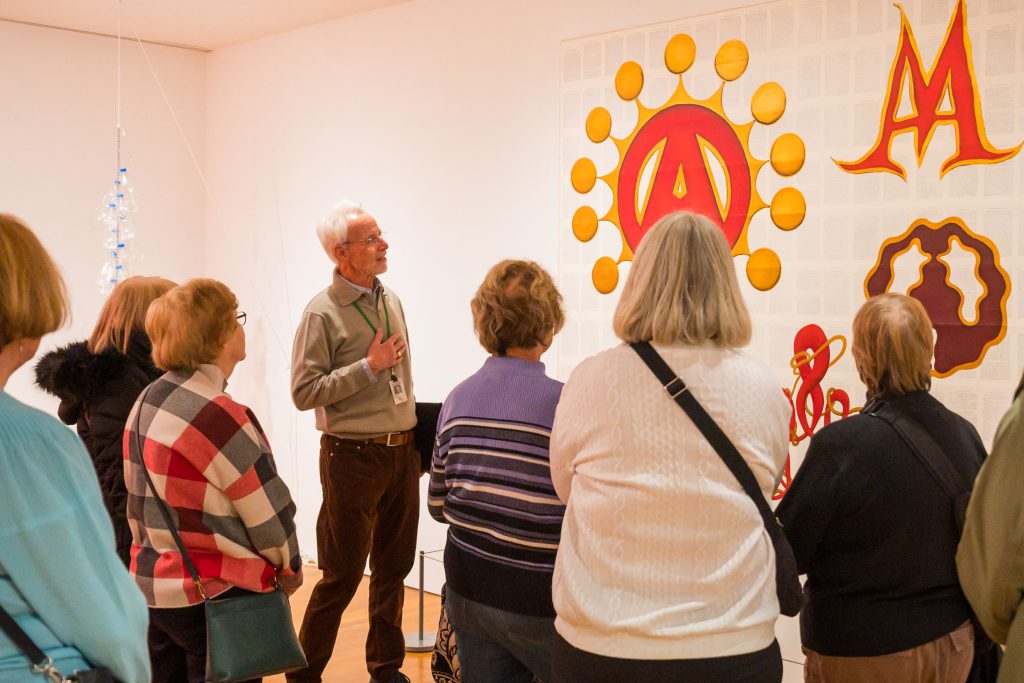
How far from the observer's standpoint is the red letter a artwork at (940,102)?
11.0 feet

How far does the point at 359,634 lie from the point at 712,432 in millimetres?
3292

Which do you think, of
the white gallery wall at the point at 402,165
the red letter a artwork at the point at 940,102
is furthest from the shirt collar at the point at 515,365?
the red letter a artwork at the point at 940,102

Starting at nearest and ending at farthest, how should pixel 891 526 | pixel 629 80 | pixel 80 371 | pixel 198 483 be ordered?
pixel 891 526 < pixel 198 483 < pixel 80 371 < pixel 629 80

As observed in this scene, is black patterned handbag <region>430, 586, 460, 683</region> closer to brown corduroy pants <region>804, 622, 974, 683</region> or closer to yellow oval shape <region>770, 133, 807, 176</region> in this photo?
brown corduroy pants <region>804, 622, 974, 683</region>

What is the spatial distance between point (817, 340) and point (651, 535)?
7.17 feet

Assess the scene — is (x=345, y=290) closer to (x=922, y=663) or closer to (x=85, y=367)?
(x=85, y=367)

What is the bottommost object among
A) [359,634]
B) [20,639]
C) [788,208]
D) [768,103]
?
[359,634]

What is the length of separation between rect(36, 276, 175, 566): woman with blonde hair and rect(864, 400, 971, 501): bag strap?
208cm

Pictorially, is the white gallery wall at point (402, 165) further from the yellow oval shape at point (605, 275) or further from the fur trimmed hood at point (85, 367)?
the fur trimmed hood at point (85, 367)

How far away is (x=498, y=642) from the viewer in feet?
7.68

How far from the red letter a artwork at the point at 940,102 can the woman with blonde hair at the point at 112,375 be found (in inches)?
94.6

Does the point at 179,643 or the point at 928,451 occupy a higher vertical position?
the point at 928,451

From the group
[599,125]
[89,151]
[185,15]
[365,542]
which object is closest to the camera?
[365,542]

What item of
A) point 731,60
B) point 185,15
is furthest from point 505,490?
point 185,15
